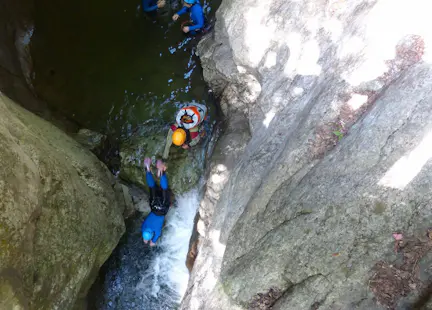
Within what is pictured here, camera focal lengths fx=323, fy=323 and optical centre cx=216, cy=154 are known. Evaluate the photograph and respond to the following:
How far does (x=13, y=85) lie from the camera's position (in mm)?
7734

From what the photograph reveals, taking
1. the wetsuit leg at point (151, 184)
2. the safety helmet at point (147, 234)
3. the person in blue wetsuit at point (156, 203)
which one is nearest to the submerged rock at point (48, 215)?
the safety helmet at point (147, 234)

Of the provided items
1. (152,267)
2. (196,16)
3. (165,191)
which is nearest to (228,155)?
(165,191)

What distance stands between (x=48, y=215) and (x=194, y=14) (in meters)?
5.31

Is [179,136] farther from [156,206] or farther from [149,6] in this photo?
[149,6]

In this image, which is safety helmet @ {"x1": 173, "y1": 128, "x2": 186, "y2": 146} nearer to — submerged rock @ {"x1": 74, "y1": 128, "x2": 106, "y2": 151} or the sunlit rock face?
the sunlit rock face

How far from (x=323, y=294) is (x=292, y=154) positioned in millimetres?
1642

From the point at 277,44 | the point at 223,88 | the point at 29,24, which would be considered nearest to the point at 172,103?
the point at 223,88

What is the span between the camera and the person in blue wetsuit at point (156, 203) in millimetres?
6469

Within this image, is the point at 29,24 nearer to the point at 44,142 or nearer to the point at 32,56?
the point at 32,56

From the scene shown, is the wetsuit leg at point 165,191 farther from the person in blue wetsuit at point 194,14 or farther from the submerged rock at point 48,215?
the person in blue wetsuit at point 194,14

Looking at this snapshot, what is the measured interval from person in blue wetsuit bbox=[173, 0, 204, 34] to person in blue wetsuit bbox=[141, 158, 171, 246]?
126 inches

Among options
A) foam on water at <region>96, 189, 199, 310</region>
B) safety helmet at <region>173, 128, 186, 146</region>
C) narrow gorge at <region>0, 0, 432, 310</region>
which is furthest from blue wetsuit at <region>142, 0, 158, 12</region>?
foam on water at <region>96, 189, 199, 310</region>

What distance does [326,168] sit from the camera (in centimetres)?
364

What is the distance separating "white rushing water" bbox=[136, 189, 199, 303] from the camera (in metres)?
6.82
